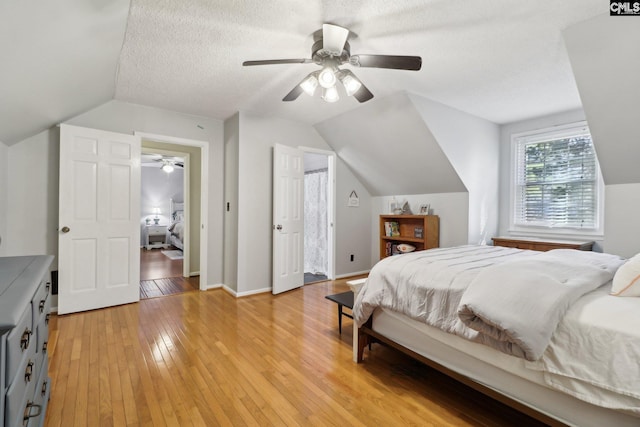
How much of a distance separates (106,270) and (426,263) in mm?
3416

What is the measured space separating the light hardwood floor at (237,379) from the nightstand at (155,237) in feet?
18.3

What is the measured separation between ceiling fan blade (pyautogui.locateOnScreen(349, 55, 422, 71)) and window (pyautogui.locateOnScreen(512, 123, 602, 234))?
3091 mm

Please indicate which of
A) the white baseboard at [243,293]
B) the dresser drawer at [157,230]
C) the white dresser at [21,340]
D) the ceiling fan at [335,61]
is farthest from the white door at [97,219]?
the dresser drawer at [157,230]

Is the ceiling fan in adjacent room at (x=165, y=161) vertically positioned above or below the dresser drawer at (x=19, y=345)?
above

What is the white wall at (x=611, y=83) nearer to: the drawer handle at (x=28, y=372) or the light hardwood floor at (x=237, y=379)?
the light hardwood floor at (x=237, y=379)

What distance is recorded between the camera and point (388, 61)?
2.03 m

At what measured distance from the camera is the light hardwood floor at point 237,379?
1.68 m

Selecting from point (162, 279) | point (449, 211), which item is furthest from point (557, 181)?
point (162, 279)

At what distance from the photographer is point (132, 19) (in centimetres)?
203

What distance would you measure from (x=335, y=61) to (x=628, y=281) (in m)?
2.05

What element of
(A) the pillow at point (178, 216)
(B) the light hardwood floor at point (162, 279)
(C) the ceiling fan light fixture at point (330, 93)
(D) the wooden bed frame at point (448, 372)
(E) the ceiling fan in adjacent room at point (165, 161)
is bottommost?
(B) the light hardwood floor at point (162, 279)

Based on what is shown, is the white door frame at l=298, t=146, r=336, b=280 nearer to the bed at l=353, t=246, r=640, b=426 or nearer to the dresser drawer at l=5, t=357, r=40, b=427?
the bed at l=353, t=246, r=640, b=426

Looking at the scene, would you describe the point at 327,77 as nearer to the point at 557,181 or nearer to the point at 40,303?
the point at 40,303

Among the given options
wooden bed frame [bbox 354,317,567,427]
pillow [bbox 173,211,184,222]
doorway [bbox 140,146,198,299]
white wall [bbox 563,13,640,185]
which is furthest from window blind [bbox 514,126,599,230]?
pillow [bbox 173,211,184,222]
